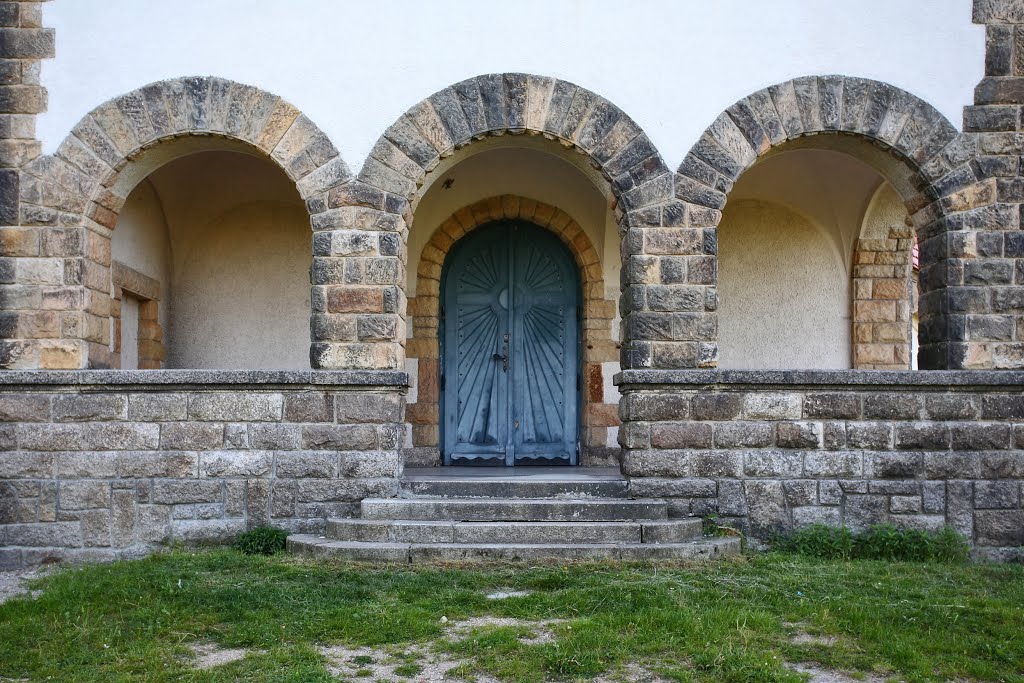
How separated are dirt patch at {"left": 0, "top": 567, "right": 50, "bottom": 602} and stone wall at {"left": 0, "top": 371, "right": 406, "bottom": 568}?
0.73 ft

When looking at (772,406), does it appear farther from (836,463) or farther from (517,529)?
(517,529)

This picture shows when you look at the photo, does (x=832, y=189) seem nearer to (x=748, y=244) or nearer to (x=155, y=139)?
(x=748, y=244)

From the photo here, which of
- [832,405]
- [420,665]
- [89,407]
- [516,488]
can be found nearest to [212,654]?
[420,665]

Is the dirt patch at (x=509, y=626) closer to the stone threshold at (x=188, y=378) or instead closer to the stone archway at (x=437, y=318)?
the stone threshold at (x=188, y=378)

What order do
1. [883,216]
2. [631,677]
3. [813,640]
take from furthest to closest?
[883,216]
[813,640]
[631,677]

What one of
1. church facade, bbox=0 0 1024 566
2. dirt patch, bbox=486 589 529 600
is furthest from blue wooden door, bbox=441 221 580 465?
dirt patch, bbox=486 589 529 600

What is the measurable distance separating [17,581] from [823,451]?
5.29 meters

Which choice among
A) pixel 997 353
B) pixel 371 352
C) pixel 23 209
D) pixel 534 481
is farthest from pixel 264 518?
pixel 997 353

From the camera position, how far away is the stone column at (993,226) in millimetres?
6461

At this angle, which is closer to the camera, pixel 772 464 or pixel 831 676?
pixel 831 676

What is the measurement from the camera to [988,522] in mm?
6320

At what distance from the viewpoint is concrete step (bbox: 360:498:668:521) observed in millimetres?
5984

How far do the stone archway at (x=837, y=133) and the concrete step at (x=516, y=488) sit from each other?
2.01 m

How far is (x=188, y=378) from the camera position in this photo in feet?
20.3
